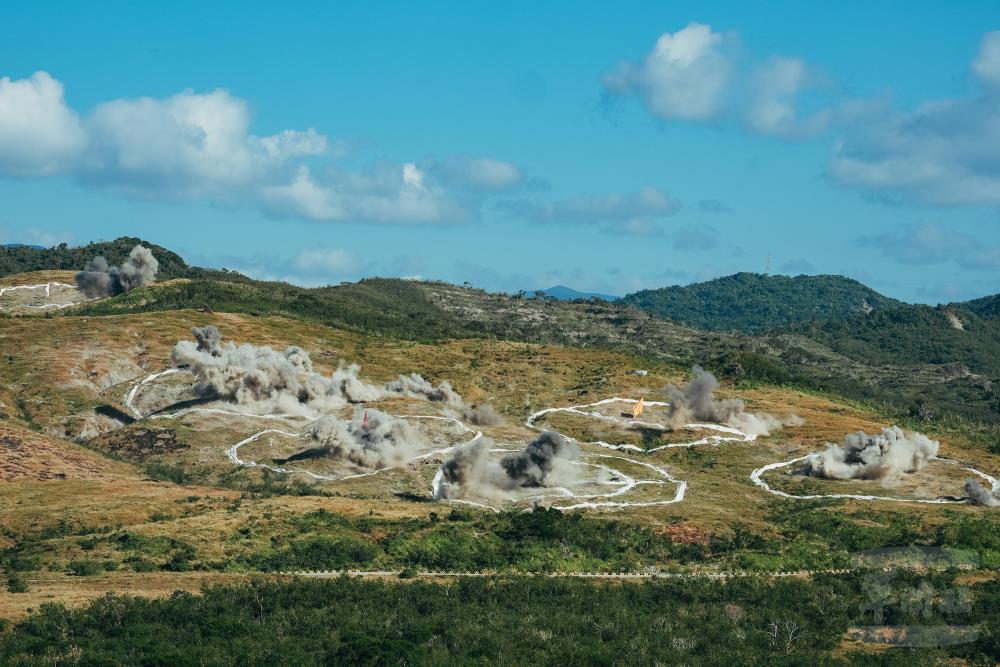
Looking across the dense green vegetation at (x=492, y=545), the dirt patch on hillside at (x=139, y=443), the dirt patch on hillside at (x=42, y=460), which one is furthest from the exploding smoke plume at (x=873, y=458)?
the dirt patch on hillside at (x=42, y=460)

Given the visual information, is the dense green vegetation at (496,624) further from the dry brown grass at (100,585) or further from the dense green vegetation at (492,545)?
the dense green vegetation at (492,545)

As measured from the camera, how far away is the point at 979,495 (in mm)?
100375

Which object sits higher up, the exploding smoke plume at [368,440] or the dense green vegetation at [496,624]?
the exploding smoke plume at [368,440]

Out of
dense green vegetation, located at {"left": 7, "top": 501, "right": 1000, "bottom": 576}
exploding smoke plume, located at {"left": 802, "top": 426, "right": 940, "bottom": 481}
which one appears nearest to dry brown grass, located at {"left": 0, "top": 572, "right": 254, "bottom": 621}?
dense green vegetation, located at {"left": 7, "top": 501, "right": 1000, "bottom": 576}

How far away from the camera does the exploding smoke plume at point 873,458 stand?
110 m

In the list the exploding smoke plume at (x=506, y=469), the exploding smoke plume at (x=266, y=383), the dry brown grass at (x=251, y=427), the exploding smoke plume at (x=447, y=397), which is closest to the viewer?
the dry brown grass at (x=251, y=427)

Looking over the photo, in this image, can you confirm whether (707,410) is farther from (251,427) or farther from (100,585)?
(100,585)

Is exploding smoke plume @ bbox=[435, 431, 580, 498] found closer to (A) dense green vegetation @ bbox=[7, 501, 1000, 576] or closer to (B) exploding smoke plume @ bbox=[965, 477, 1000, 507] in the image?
(A) dense green vegetation @ bbox=[7, 501, 1000, 576]

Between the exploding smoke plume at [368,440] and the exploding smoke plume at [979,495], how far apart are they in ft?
160

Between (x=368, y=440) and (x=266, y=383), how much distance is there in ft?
61.1

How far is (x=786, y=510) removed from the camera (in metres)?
98.1

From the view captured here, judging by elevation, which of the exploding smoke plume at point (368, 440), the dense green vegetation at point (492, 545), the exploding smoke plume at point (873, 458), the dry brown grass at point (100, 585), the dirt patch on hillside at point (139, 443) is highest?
the exploding smoke plume at point (873, 458)

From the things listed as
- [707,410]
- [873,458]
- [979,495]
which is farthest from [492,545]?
[707,410]

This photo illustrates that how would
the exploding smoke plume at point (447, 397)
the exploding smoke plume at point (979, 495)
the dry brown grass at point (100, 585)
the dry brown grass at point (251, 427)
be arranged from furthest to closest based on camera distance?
the exploding smoke plume at point (447, 397), the exploding smoke plume at point (979, 495), the dry brown grass at point (251, 427), the dry brown grass at point (100, 585)
